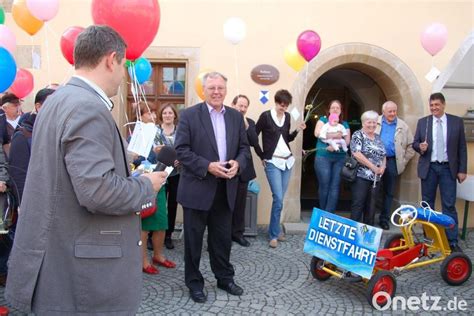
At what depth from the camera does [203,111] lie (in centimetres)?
358

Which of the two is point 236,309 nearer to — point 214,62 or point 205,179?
point 205,179

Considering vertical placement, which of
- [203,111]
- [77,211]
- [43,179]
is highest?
[203,111]

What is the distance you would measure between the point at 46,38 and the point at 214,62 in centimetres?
258

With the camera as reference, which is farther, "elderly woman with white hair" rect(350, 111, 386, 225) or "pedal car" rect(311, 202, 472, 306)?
"elderly woman with white hair" rect(350, 111, 386, 225)

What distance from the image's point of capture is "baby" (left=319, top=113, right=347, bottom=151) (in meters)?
5.71

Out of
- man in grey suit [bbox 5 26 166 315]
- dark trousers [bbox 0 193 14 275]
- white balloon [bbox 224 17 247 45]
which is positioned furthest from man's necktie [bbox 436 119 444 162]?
dark trousers [bbox 0 193 14 275]

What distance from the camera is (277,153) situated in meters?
5.34

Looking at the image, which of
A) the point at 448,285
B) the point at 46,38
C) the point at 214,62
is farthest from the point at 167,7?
the point at 448,285

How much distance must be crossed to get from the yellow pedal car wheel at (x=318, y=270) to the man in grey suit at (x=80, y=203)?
103 inches

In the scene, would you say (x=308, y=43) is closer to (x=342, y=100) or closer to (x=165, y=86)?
(x=165, y=86)

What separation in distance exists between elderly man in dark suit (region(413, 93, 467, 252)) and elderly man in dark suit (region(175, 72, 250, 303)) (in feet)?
9.28

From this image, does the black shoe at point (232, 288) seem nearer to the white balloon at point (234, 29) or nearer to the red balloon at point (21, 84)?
the white balloon at point (234, 29)

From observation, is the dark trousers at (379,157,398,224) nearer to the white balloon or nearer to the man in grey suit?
the white balloon

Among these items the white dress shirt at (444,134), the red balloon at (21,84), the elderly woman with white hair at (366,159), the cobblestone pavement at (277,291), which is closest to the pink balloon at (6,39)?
the red balloon at (21,84)
